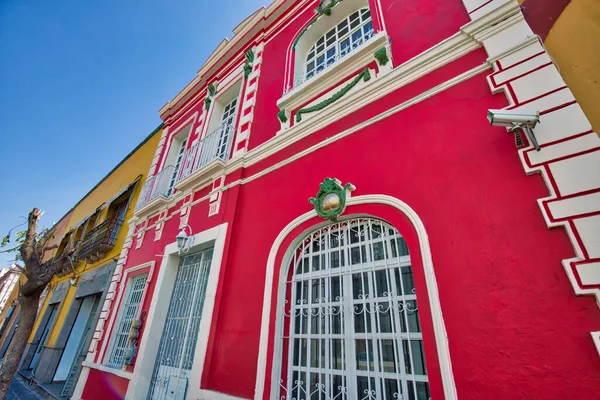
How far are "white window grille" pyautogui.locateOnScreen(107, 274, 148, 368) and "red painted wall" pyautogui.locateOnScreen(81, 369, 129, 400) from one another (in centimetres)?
25

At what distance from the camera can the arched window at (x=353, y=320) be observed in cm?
243

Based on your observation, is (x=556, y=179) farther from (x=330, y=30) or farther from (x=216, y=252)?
(x=330, y=30)

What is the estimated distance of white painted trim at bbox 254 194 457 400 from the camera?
2.08 meters

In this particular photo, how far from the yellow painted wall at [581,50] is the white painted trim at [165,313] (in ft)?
14.7

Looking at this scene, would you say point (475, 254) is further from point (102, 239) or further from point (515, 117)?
point (102, 239)

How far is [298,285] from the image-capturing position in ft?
11.4

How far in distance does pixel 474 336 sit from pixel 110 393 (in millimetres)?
6468

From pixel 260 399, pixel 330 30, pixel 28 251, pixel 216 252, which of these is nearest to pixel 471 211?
pixel 260 399

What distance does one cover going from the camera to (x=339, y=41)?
16.8ft

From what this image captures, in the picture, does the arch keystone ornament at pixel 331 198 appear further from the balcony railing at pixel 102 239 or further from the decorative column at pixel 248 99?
the balcony railing at pixel 102 239

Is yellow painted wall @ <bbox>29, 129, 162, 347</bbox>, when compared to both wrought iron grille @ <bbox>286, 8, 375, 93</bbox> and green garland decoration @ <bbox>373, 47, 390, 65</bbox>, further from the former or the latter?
green garland decoration @ <bbox>373, 47, 390, 65</bbox>

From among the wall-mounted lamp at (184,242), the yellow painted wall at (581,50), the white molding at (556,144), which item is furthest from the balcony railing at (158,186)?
the yellow painted wall at (581,50)

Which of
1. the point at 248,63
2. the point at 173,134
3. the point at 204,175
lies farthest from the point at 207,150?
the point at 173,134

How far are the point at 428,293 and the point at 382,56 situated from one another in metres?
3.07
